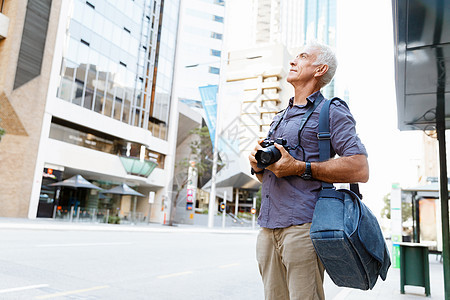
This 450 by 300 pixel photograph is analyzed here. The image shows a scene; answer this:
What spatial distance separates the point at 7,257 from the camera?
7.92 m

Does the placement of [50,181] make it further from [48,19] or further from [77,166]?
[48,19]

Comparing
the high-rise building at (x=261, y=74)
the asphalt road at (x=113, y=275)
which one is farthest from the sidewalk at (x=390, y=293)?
the high-rise building at (x=261, y=74)

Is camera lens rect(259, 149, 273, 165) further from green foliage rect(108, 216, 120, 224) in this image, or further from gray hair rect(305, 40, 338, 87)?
green foliage rect(108, 216, 120, 224)

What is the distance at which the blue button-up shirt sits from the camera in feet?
5.97

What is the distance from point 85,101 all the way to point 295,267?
3000 centimetres

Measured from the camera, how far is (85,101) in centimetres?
2948

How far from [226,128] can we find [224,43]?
23.4 meters

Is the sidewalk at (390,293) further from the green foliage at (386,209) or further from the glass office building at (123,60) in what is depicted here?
the green foliage at (386,209)

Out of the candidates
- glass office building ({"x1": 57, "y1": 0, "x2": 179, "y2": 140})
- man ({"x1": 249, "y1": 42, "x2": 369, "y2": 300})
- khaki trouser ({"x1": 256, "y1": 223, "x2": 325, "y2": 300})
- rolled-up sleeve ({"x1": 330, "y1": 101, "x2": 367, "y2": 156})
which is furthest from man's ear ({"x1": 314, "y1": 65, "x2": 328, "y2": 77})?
glass office building ({"x1": 57, "y1": 0, "x2": 179, "y2": 140})

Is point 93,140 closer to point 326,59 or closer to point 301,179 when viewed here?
point 326,59

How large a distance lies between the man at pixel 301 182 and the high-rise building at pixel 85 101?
25319 millimetres

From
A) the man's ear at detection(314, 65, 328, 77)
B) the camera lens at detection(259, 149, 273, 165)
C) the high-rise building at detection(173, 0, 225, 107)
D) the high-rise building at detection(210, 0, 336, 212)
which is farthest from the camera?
the high-rise building at detection(210, 0, 336, 212)

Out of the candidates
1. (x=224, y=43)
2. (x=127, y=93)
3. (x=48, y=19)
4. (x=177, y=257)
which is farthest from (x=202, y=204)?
(x=177, y=257)

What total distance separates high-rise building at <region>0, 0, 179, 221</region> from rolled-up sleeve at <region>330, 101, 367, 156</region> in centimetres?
2557
